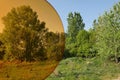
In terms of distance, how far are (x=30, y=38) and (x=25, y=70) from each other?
1.21 feet

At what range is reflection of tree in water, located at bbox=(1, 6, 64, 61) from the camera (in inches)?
163

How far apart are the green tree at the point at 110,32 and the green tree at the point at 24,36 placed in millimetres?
10108

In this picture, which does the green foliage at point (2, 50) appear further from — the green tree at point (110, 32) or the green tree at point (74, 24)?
the green tree at point (74, 24)

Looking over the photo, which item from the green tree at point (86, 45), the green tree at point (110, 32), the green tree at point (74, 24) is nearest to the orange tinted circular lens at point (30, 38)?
the green tree at point (110, 32)

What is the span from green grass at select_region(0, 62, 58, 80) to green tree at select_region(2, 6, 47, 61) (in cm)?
9

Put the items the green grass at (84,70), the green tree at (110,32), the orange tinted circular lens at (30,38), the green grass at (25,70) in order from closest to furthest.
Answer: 1. the green grass at (25,70)
2. the orange tinted circular lens at (30,38)
3. the green grass at (84,70)
4. the green tree at (110,32)

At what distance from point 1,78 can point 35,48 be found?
0.56 meters

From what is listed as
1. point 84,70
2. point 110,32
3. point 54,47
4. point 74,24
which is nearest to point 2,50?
point 54,47

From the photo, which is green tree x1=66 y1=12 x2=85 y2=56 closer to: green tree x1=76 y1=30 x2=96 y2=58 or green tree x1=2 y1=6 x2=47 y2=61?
green tree x1=76 y1=30 x2=96 y2=58

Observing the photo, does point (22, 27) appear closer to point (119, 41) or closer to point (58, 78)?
point (58, 78)

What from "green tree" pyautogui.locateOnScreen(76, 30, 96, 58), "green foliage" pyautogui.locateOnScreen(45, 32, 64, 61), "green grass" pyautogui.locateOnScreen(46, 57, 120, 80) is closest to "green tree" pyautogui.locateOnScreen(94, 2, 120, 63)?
"green grass" pyautogui.locateOnScreen(46, 57, 120, 80)

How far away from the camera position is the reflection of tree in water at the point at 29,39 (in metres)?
4.13

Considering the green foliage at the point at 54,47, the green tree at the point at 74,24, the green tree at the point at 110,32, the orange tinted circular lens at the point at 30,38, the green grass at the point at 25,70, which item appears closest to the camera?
the green grass at the point at 25,70

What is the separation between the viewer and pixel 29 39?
13.9 feet
